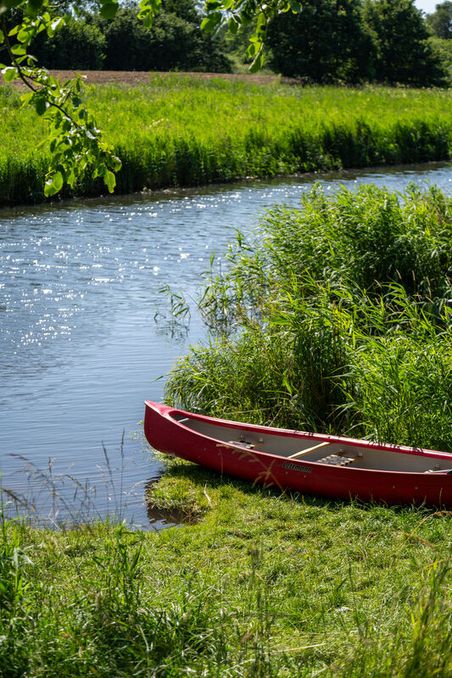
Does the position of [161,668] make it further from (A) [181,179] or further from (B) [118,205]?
(A) [181,179]

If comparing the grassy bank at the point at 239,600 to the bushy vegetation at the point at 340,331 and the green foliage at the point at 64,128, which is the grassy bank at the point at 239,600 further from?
the green foliage at the point at 64,128

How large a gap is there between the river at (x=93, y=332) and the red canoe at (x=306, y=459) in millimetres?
409

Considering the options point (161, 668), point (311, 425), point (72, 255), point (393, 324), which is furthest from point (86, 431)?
point (72, 255)

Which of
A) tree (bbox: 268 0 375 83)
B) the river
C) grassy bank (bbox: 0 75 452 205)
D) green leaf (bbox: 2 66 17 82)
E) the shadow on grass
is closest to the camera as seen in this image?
green leaf (bbox: 2 66 17 82)

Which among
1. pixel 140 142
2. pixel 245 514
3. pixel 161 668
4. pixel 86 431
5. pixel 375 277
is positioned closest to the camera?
pixel 161 668

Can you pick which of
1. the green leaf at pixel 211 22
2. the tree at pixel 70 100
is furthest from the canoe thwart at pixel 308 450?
the green leaf at pixel 211 22

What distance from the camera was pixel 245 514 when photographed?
7227 mm

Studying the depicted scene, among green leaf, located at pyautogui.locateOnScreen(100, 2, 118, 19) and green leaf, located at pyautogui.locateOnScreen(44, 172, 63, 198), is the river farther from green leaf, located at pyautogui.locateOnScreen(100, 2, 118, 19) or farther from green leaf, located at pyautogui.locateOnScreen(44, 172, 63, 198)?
green leaf, located at pyautogui.locateOnScreen(100, 2, 118, 19)

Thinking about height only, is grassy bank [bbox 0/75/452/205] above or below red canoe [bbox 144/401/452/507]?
above

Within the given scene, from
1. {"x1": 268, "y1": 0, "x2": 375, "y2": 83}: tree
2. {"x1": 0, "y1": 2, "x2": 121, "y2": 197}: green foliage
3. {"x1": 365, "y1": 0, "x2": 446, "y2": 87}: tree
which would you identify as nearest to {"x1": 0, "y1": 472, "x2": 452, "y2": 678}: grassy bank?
{"x1": 0, "y1": 2, "x2": 121, "y2": 197}: green foliage

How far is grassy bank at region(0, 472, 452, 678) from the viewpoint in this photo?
397 cm

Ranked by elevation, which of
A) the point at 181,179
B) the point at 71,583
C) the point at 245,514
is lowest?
the point at 245,514

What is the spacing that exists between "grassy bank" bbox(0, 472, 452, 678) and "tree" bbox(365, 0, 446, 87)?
47671 millimetres

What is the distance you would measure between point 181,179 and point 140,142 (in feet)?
4.40
